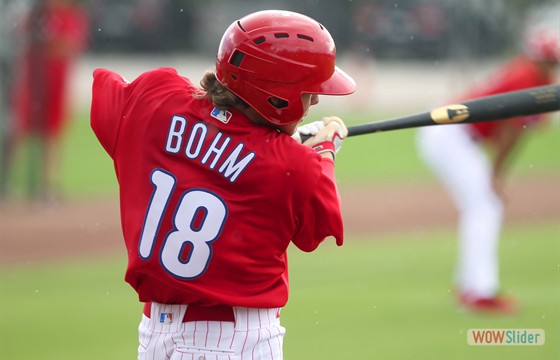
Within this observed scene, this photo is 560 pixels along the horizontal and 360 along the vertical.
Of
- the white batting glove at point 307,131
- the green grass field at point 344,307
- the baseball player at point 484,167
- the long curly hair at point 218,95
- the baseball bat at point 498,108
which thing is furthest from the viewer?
the baseball player at point 484,167

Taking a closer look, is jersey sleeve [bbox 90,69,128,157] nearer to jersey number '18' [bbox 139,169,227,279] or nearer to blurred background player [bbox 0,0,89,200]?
jersey number '18' [bbox 139,169,227,279]

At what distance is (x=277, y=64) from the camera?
2.76 meters

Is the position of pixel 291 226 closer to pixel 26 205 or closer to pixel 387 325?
pixel 387 325

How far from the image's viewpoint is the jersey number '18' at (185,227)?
2.72 meters

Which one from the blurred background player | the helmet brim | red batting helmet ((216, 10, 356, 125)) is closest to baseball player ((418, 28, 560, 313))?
the helmet brim

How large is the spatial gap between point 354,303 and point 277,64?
4.11 meters

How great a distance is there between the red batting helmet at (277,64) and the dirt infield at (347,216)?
5.55m

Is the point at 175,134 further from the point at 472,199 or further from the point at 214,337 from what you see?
the point at 472,199

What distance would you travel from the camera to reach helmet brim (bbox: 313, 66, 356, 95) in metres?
2.82

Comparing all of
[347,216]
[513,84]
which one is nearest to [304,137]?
[513,84]

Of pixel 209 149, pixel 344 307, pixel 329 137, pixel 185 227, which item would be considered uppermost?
pixel 344 307

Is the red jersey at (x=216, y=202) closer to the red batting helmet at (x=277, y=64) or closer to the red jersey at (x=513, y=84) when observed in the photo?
the red batting helmet at (x=277, y=64)

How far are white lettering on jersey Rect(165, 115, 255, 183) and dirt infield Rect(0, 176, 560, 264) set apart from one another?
5.49 m

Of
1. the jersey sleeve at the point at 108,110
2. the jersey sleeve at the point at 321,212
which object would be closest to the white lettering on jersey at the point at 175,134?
the jersey sleeve at the point at 108,110
